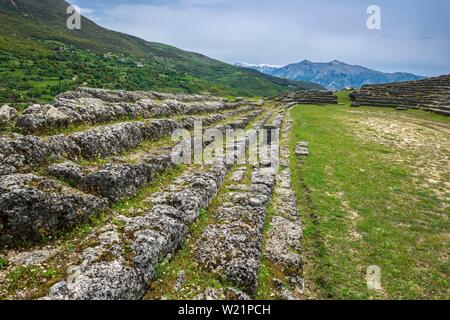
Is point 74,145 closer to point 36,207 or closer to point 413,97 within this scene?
point 36,207

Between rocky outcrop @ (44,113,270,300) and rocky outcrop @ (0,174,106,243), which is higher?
rocky outcrop @ (0,174,106,243)

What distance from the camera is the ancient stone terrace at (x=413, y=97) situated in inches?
2849

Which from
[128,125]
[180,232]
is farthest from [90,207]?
[128,125]

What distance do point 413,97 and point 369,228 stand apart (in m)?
84.1

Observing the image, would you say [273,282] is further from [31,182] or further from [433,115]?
[433,115]

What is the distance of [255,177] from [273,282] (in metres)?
11.3

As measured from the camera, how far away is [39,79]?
527ft

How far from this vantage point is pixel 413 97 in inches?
3314

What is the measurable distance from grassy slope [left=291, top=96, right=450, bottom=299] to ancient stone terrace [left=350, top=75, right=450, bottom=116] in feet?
160

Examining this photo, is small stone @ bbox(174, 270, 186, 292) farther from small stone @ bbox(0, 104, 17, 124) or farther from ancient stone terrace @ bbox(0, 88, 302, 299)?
small stone @ bbox(0, 104, 17, 124)

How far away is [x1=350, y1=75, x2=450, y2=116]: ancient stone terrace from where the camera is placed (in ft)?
237

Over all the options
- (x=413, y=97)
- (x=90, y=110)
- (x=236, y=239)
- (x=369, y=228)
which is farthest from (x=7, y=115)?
(x=413, y=97)

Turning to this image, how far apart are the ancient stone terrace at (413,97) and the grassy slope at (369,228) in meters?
48.8

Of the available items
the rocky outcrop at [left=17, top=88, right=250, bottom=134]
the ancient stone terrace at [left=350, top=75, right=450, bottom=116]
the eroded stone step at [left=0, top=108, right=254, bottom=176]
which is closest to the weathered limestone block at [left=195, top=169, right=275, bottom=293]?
the eroded stone step at [left=0, top=108, right=254, bottom=176]
